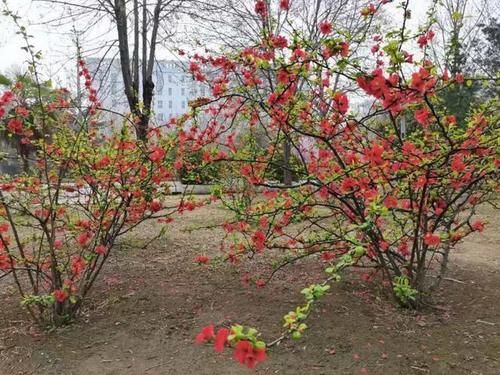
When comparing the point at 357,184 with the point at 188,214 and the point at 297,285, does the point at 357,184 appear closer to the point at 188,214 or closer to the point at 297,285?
the point at 297,285

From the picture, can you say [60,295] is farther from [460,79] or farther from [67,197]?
[460,79]

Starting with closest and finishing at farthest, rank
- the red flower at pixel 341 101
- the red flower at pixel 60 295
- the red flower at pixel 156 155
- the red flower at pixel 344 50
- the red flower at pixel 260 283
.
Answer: the red flower at pixel 344 50 < the red flower at pixel 341 101 < the red flower at pixel 60 295 < the red flower at pixel 156 155 < the red flower at pixel 260 283

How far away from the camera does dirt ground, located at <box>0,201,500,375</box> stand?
248cm

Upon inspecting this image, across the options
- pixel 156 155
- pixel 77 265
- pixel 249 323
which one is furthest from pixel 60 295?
pixel 249 323

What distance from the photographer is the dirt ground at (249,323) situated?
2.48 meters

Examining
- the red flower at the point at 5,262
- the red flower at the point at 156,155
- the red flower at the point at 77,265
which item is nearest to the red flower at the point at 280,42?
the red flower at the point at 156,155

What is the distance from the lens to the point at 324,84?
113 inches

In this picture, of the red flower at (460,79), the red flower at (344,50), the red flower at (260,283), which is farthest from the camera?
the red flower at (260,283)

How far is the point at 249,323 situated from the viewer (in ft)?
9.74

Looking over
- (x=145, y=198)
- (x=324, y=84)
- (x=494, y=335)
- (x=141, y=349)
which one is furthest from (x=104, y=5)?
(x=494, y=335)

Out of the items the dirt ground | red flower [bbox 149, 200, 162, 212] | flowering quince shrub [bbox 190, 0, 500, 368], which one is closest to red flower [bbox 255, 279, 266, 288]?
the dirt ground

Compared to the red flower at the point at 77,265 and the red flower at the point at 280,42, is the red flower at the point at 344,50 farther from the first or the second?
the red flower at the point at 77,265

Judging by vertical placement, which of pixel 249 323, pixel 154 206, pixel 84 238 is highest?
pixel 154 206

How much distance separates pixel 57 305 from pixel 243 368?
135cm
